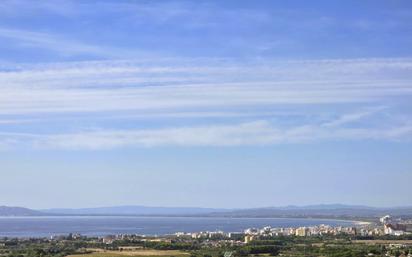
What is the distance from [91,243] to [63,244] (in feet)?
8.24

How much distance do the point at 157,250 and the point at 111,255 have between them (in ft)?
22.6

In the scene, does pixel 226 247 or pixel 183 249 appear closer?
pixel 183 249

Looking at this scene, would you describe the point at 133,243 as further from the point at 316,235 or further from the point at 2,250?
the point at 316,235

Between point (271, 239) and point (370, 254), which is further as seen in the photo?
point (271, 239)

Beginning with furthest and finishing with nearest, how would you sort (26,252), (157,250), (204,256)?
(157,250), (26,252), (204,256)

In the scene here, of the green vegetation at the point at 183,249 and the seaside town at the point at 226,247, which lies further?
the seaside town at the point at 226,247

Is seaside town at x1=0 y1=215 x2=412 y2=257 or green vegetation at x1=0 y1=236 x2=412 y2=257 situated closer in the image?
green vegetation at x1=0 y1=236 x2=412 y2=257

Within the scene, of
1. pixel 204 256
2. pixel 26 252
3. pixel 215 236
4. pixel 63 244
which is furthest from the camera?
pixel 215 236

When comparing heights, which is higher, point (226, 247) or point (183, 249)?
point (226, 247)

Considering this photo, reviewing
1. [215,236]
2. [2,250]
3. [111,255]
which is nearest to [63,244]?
[2,250]

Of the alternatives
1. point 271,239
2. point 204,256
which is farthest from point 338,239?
point 204,256

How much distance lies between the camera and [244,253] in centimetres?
5175

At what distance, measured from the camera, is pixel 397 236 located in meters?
74.3

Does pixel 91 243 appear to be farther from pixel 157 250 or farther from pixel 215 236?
pixel 215 236
